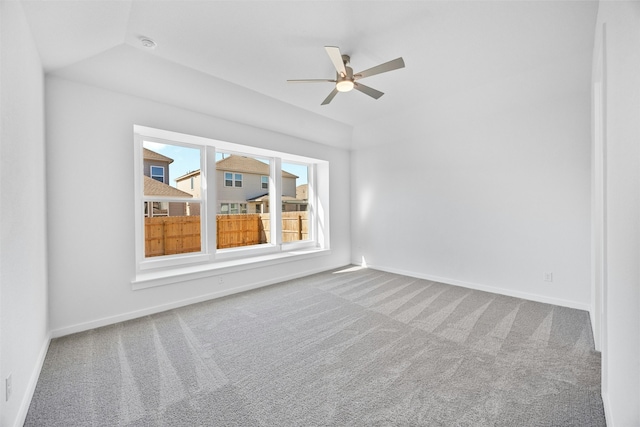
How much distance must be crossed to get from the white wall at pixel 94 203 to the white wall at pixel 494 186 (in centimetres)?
349

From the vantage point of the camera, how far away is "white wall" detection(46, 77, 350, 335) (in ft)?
8.40

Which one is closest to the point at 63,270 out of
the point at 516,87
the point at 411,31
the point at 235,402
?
the point at 235,402

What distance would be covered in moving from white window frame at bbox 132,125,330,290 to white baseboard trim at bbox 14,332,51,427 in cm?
89

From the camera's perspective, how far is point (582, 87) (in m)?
3.05

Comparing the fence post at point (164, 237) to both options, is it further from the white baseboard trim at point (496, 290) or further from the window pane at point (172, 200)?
the white baseboard trim at point (496, 290)

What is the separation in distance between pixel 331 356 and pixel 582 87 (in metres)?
4.01

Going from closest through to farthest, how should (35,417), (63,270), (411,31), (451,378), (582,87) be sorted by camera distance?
(35,417), (451,378), (411,31), (63,270), (582,87)

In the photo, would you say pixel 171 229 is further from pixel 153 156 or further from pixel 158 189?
pixel 153 156

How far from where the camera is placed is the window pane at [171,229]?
11.7 ft

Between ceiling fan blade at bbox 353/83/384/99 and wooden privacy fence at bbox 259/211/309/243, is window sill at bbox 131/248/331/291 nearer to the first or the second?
wooden privacy fence at bbox 259/211/309/243

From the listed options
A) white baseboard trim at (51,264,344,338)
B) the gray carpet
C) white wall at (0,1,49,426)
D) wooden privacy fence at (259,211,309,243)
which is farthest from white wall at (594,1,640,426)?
wooden privacy fence at (259,211,309,243)

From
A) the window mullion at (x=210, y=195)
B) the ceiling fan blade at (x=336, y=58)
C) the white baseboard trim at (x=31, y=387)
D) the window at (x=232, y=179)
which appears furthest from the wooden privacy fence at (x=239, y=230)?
the ceiling fan blade at (x=336, y=58)

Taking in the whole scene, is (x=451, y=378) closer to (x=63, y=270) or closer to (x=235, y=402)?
(x=235, y=402)

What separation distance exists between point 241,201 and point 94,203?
6.62 feet
